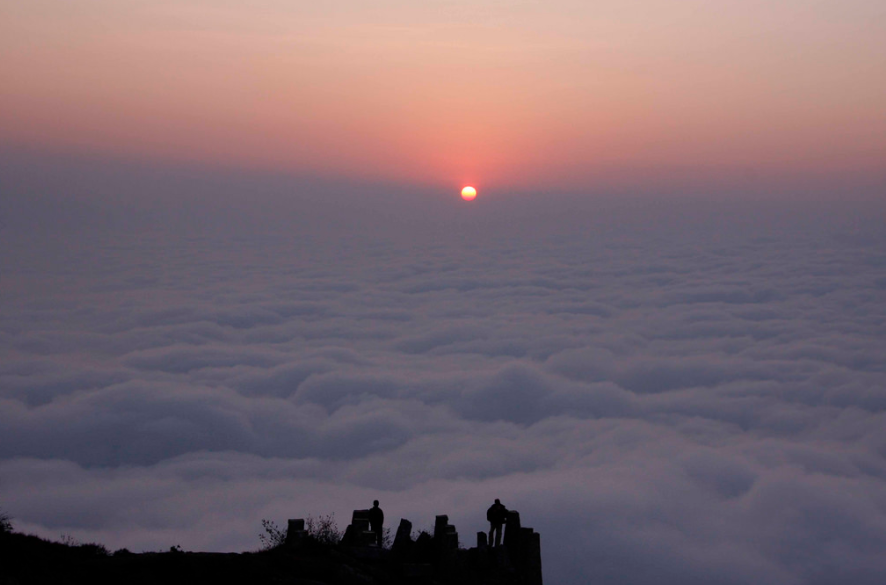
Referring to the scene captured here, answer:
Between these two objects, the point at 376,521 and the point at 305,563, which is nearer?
the point at 305,563

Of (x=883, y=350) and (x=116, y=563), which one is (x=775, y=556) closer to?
(x=116, y=563)

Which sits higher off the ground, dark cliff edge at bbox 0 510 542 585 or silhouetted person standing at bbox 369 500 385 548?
silhouetted person standing at bbox 369 500 385 548

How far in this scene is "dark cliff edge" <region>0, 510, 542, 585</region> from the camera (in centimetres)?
1238

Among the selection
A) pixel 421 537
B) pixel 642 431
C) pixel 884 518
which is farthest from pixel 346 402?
pixel 421 537

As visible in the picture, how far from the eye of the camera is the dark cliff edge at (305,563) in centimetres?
1238

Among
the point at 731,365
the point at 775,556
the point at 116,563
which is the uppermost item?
the point at 731,365

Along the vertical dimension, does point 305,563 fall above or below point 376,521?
below

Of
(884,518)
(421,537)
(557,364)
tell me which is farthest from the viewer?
(557,364)

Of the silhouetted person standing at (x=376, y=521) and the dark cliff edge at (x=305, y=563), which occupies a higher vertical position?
the silhouetted person standing at (x=376, y=521)

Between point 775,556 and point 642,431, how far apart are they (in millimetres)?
45670

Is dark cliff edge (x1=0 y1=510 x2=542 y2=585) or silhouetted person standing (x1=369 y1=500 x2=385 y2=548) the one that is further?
silhouetted person standing (x1=369 y1=500 x2=385 y2=548)

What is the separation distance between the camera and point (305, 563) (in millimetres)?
14203

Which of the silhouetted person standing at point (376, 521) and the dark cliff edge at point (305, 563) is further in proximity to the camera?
the silhouetted person standing at point (376, 521)

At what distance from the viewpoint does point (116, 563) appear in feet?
42.9
